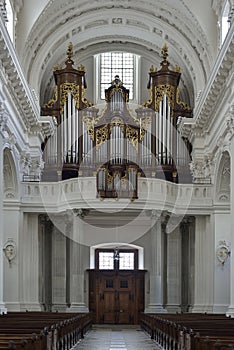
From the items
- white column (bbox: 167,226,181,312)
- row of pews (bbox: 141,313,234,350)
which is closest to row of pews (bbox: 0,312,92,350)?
row of pews (bbox: 141,313,234,350)

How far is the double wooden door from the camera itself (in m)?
30.1

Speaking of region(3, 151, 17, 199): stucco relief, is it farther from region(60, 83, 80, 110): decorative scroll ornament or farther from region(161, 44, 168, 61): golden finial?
region(161, 44, 168, 61): golden finial

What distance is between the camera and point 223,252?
2550 centimetres

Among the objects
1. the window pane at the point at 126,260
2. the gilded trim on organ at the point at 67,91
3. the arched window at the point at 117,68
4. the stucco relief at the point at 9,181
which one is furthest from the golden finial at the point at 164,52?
the window pane at the point at 126,260

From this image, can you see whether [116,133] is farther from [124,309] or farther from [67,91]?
[124,309]

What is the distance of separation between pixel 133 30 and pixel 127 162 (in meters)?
5.30

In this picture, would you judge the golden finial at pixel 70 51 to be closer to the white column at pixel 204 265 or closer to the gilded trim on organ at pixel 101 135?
the gilded trim on organ at pixel 101 135

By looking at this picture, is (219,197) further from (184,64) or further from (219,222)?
(184,64)

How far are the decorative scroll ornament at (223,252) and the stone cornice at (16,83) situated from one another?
23.5ft

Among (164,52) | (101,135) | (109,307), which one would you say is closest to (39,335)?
(101,135)

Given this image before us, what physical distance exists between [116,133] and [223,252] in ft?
17.1

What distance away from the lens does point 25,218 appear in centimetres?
2630

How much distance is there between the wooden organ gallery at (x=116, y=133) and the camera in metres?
26.9

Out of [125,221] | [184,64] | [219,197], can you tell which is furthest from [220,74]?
[125,221]
